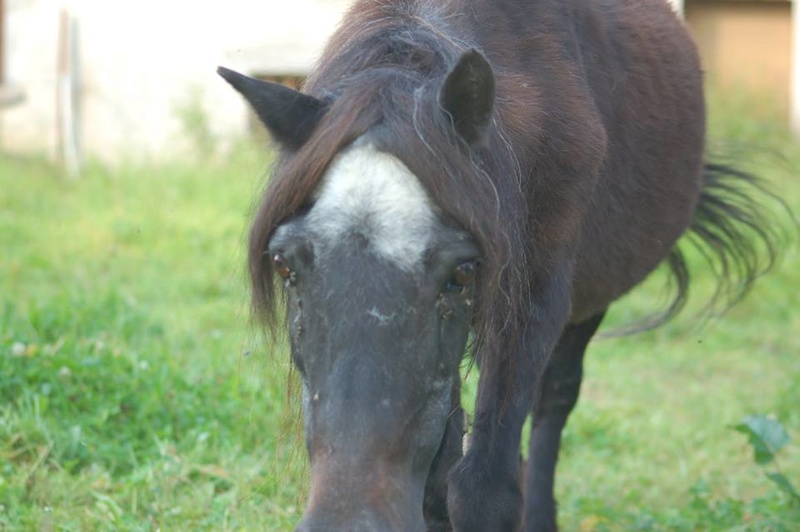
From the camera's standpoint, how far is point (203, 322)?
6.94 m

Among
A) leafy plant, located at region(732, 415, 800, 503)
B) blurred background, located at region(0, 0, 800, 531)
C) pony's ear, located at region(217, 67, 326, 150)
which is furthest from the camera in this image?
leafy plant, located at region(732, 415, 800, 503)

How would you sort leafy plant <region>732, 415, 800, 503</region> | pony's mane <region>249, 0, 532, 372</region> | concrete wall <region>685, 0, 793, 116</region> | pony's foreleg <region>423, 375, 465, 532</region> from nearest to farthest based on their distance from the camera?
1. pony's mane <region>249, 0, 532, 372</region>
2. pony's foreleg <region>423, 375, 465, 532</region>
3. leafy plant <region>732, 415, 800, 503</region>
4. concrete wall <region>685, 0, 793, 116</region>

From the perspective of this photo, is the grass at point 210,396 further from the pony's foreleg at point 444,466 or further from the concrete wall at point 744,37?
the concrete wall at point 744,37

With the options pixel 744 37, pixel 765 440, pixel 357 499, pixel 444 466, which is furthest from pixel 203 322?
pixel 744 37

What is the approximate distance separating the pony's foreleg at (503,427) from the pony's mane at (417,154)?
0.74ft

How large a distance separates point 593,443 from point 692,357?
1.90m

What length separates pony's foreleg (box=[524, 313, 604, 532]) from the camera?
4.58 metres

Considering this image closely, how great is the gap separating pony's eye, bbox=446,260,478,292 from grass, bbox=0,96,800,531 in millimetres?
700

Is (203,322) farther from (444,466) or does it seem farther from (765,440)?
(444,466)

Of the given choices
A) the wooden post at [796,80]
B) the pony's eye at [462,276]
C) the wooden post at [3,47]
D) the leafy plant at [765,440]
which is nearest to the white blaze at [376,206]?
the pony's eye at [462,276]

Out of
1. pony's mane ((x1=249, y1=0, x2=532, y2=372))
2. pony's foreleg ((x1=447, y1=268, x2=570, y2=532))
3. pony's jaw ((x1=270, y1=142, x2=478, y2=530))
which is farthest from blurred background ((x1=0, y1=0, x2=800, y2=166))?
pony's jaw ((x1=270, y1=142, x2=478, y2=530))

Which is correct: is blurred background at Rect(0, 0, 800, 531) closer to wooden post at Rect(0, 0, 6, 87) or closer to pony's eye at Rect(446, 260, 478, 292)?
wooden post at Rect(0, 0, 6, 87)

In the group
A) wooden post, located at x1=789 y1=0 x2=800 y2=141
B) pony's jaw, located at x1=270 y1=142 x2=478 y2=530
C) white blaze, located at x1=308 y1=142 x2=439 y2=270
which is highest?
white blaze, located at x1=308 y1=142 x2=439 y2=270

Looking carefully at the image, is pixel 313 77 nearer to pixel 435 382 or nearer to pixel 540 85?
pixel 540 85
